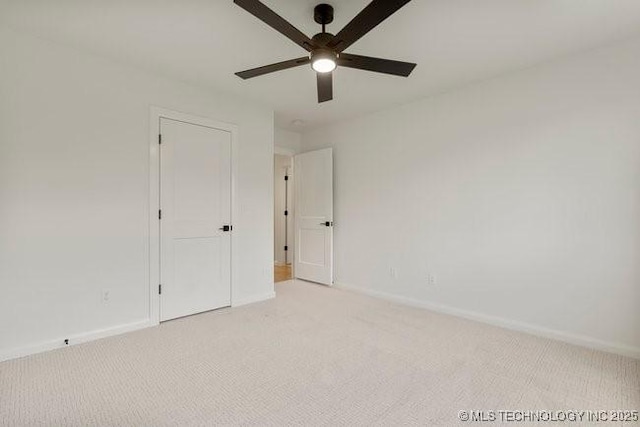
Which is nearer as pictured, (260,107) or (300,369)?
(300,369)

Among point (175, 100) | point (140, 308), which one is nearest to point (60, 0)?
point (175, 100)

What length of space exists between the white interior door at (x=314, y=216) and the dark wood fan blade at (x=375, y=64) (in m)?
2.47

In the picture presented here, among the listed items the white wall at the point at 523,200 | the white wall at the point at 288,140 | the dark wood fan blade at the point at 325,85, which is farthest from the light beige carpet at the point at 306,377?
the white wall at the point at 288,140

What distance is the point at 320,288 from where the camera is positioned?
4.58 metres

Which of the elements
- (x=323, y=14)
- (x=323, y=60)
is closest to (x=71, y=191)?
(x=323, y=60)

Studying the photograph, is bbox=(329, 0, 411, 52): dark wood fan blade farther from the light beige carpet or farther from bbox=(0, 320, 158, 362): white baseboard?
bbox=(0, 320, 158, 362): white baseboard

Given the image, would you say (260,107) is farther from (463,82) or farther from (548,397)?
(548,397)

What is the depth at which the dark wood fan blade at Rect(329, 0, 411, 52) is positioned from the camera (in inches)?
59.2

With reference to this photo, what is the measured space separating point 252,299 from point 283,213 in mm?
2952

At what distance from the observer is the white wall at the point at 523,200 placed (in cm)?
248

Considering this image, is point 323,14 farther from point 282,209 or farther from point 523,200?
point 282,209

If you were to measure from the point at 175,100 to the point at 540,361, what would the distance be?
3904mm

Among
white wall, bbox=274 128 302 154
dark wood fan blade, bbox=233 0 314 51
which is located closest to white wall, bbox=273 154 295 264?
white wall, bbox=274 128 302 154

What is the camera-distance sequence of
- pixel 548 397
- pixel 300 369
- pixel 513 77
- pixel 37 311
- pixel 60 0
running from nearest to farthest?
1. pixel 548 397
2. pixel 60 0
3. pixel 300 369
4. pixel 37 311
5. pixel 513 77
